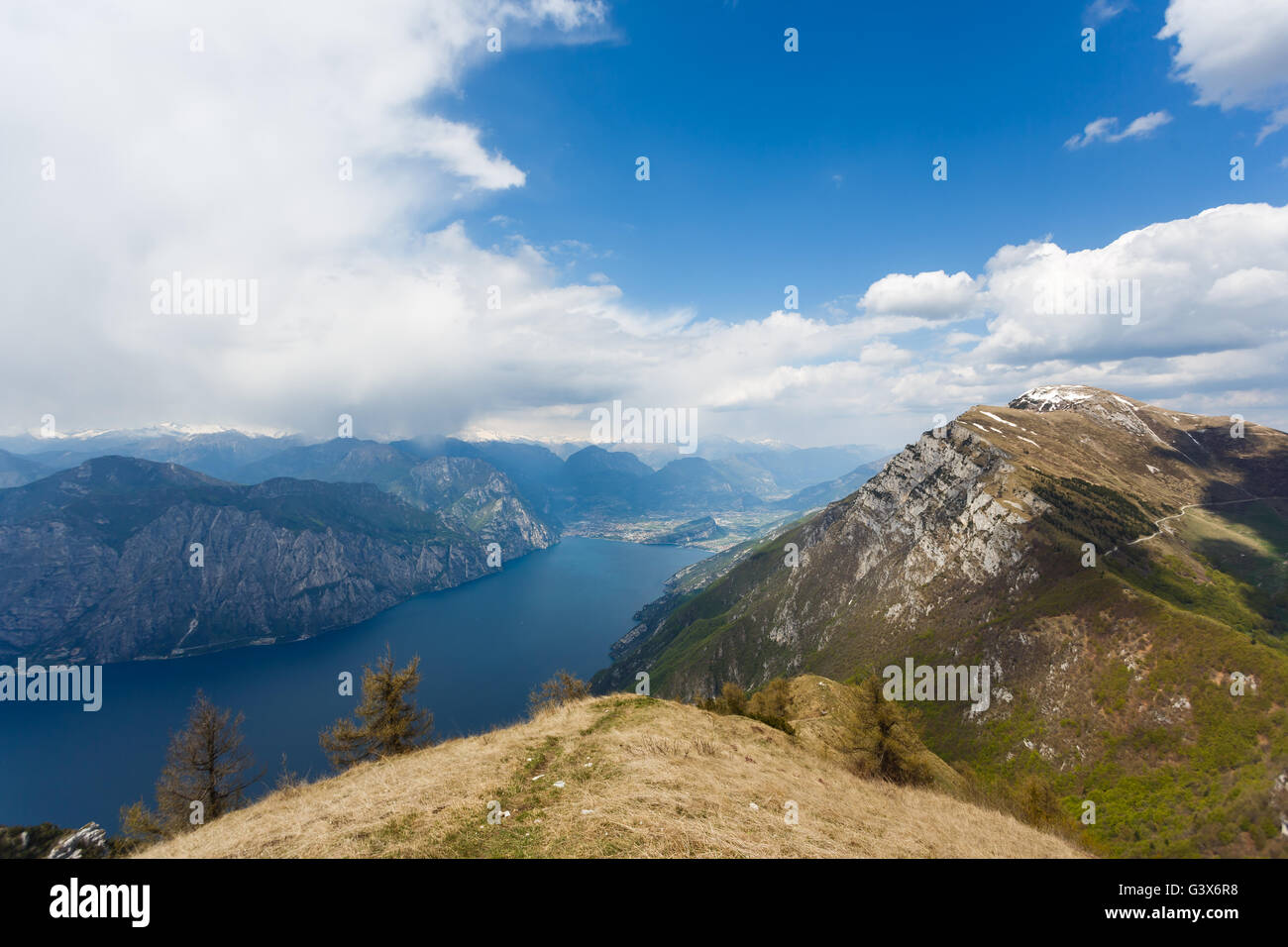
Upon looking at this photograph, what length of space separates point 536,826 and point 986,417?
9097 inches

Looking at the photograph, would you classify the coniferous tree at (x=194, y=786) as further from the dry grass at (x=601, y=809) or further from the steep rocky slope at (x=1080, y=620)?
the steep rocky slope at (x=1080, y=620)

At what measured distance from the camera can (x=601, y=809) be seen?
1334 centimetres

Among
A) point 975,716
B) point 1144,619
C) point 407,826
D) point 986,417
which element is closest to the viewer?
point 407,826

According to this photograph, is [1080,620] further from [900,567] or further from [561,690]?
[561,690]

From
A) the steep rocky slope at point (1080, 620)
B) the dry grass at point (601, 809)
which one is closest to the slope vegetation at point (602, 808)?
the dry grass at point (601, 809)

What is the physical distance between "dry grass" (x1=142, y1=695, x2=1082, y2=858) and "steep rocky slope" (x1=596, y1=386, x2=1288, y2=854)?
264 feet

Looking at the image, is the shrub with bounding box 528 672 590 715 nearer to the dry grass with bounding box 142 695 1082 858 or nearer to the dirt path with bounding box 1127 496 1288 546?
the dry grass with bounding box 142 695 1082 858

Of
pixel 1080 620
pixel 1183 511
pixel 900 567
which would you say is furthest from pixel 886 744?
pixel 1183 511

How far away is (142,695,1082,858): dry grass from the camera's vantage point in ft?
37.0

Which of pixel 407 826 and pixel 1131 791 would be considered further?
pixel 1131 791

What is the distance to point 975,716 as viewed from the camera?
10531 cm
